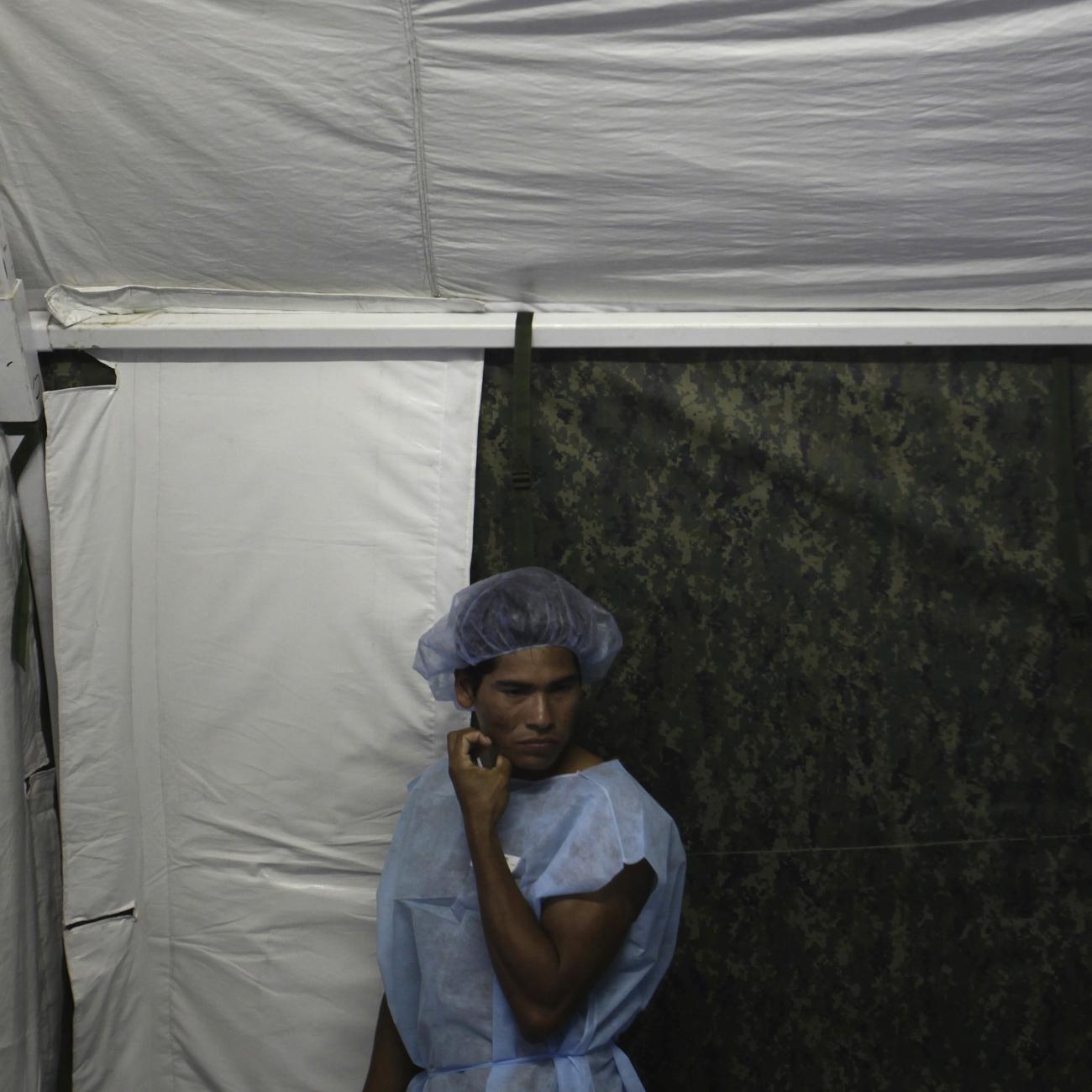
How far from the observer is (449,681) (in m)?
1.57

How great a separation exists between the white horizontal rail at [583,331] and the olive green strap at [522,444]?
0.02 meters

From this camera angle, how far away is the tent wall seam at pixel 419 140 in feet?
4.62

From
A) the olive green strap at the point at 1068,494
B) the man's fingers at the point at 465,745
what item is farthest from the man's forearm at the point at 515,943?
the olive green strap at the point at 1068,494

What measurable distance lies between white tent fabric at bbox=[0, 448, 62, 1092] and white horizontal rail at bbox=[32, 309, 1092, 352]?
0.27m

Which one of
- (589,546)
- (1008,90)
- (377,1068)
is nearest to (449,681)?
(589,546)

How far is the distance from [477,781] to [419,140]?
0.80 m

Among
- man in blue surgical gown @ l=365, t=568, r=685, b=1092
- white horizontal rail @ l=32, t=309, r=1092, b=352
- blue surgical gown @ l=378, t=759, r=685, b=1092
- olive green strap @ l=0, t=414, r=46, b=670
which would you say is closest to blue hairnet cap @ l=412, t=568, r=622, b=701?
man in blue surgical gown @ l=365, t=568, r=685, b=1092

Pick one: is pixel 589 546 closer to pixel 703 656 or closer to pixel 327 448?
pixel 703 656

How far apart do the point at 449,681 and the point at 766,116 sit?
81cm

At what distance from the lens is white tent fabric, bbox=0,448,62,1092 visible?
5.58ft

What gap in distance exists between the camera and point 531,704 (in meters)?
1.46

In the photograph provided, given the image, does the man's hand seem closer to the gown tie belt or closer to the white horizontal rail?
the gown tie belt

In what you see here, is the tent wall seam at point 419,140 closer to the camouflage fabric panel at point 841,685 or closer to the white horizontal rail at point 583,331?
the white horizontal rail at point 583,331

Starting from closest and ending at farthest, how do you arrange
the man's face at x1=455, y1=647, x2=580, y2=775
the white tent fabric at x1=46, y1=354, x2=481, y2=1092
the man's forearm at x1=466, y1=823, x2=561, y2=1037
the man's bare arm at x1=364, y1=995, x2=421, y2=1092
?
the man's forearm at x1=466, y1=823, x2=561, y2=1037, the man's face at x1=455, y1=647, x2=580, y2=775, the man's bare arm at x1=364, y1=995, x2=421, y2=1092, the white tent fabric at x1=46, y1=354, x2=481, y2=1092
